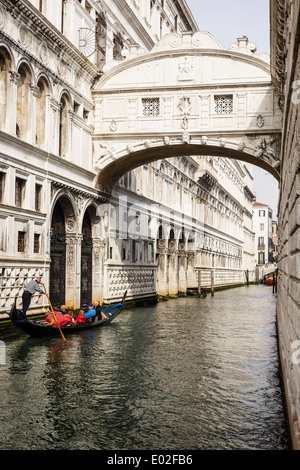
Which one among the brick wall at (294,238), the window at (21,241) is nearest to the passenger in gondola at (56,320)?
the window at (21,241)

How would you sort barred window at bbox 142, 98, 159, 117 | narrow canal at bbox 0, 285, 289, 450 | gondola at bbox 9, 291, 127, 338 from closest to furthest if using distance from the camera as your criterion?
narrow canal at bbox 0, 285, 289, 450, gondola at bbox 9, 291, 127, 338, barred window at bbox 142, 98, 159, 117

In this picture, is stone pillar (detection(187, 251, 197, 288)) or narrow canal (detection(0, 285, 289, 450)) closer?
narrow canal (detection(0, 285, 289, 450))

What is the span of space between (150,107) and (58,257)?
5.67 meters

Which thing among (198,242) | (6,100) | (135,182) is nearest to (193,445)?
(6,100)

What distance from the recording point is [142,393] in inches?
316

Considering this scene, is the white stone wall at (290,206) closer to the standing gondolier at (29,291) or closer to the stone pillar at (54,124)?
the standing gondolier at (29,291)

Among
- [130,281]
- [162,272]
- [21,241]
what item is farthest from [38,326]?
Result: [162,272]

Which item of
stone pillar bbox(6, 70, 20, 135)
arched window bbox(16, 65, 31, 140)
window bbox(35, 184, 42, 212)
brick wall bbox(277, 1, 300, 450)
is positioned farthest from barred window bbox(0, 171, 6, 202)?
brick wall bbox(277, 1, 300, 450)

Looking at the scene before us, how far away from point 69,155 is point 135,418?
11659 mm

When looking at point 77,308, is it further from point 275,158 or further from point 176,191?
point 176,191

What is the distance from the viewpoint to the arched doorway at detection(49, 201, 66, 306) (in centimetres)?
1674

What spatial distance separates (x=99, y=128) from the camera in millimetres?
19281

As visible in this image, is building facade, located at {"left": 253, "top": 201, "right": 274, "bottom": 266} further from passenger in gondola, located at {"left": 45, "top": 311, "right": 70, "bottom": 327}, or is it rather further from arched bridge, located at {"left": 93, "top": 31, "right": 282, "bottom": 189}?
passenger in gondola, located at {"left": 45, "top": 311, "right": 70, "bottom": 327}
